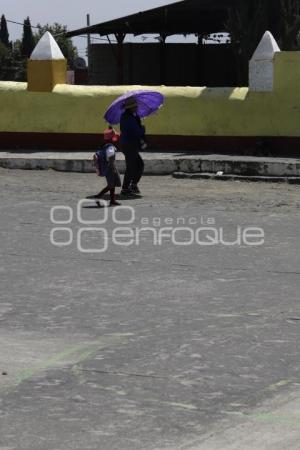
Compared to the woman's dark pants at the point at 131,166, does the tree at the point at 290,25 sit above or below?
above

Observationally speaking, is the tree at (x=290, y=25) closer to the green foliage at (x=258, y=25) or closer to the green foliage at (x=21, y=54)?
the green foliage at (x=258, y=25)

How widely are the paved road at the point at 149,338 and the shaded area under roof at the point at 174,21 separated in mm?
18952

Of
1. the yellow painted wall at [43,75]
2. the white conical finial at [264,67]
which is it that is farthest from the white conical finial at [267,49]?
the yellow painted wall at [43,75]

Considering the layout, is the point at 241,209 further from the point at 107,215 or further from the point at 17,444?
the point at 17,444

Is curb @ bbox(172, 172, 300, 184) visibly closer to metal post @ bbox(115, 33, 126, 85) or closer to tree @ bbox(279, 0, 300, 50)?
tree @ bbox(279, 0, 300, 50)

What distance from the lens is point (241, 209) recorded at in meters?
14.3

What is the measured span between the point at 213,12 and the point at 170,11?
1720 millimetres

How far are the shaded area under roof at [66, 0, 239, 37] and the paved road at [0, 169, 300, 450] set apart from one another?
19.0 m

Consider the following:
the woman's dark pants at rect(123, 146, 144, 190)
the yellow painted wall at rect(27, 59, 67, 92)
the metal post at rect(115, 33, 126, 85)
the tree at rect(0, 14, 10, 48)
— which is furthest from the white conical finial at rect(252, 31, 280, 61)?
the tree at rect(0, 14, 10, 48)

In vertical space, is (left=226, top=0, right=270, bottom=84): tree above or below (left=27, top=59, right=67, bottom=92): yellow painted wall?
above

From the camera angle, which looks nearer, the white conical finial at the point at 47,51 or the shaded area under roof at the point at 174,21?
the white conical finial at the point at 47,51

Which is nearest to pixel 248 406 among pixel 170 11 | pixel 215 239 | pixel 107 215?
pixel 215 239

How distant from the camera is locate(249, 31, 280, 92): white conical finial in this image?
20.3 meters

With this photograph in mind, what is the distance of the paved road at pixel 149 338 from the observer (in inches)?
203
